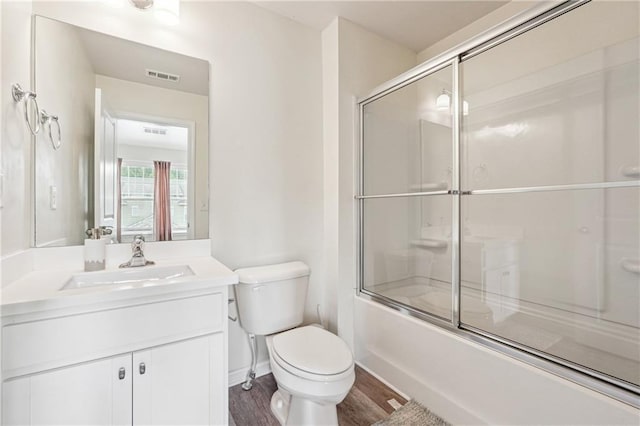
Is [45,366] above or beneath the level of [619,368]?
above

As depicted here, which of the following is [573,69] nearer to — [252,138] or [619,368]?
[619,368]

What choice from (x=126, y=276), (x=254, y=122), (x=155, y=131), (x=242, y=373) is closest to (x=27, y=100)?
(x=155, y=131)

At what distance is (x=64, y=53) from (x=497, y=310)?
2.64 metres

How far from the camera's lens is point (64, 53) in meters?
1.33

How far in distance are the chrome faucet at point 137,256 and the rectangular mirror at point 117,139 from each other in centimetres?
9

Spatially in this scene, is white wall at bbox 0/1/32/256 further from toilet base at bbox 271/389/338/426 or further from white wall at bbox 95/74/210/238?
toilet base at bbox 271/389/338/426

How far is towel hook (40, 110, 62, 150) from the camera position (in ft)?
4.16

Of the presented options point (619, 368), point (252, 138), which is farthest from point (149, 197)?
point (619, 368)

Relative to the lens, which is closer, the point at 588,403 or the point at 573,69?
the point at 588,403

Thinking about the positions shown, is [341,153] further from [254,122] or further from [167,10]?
[167,10]

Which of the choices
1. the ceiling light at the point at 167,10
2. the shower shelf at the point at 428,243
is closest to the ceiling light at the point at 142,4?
the ceiling light at the point at 167,10

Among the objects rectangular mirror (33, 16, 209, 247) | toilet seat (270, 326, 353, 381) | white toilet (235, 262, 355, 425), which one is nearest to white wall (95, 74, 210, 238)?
rectangular mirror (33, 16, 209, 247)

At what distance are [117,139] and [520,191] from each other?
6.47 ft

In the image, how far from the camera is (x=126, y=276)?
130 centimetres
